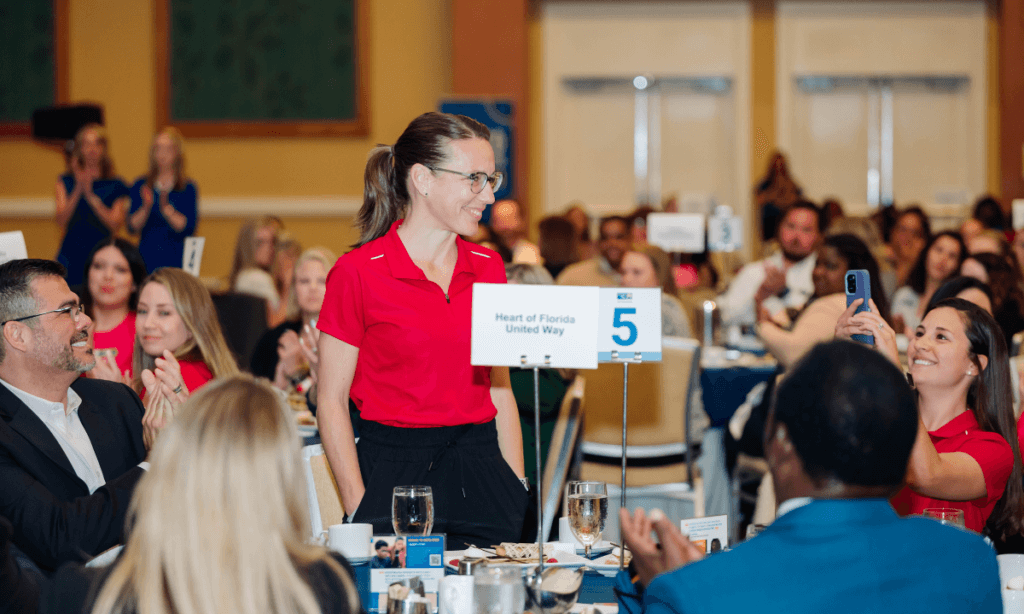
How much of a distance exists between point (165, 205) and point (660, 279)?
3.36 m

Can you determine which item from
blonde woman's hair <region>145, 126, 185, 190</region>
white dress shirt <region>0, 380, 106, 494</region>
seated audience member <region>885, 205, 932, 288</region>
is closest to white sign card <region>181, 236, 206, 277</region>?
white dress shirt <region>0, 380, 106, 494</region>

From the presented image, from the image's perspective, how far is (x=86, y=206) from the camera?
7.12 metres

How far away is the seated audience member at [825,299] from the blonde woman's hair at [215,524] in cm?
298

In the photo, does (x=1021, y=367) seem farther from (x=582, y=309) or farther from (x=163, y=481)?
(x=163, y=481)

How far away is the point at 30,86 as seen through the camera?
9.78 metres

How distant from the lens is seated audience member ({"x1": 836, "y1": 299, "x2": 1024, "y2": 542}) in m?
2.43

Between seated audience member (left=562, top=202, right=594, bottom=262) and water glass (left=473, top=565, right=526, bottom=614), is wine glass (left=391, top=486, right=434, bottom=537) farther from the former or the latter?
seated audience member (left=562, top=202, right=594, bottom=262)

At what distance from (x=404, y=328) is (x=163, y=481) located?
0.99 m

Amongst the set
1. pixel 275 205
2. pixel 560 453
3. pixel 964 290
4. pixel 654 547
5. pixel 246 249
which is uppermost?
pixel 275 205

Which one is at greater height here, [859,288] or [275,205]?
[275,205]

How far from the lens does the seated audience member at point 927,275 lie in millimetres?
5348

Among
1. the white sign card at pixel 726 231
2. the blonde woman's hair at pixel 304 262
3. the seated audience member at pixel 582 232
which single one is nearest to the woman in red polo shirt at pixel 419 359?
the blonde woman's hair at pixel 304 262

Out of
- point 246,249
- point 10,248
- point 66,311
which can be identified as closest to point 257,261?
point 246,249

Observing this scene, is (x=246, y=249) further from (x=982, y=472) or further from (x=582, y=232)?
(x=982, y=472)
